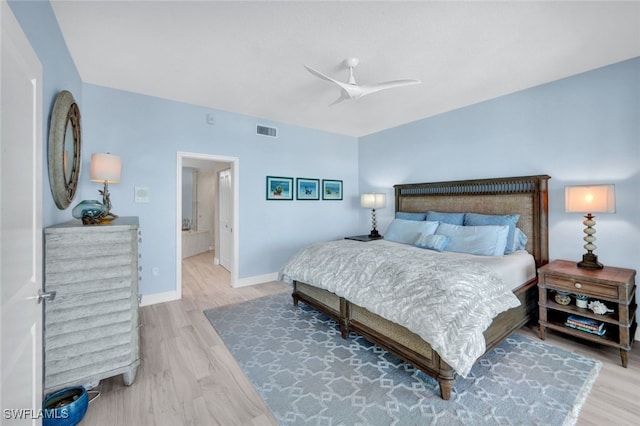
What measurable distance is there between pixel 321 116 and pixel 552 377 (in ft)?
13.5

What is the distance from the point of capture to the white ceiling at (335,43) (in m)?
→ 2.03

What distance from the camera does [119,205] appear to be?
3.46 meters

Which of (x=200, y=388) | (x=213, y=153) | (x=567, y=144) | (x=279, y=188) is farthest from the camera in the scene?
(x=279, y=188)

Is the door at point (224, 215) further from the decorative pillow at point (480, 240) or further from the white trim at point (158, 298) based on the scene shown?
the decorative pillow at point (480, 240)

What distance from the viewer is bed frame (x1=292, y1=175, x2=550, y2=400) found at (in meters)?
2.10

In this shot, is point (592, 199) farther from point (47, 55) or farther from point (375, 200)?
point (47, 55)

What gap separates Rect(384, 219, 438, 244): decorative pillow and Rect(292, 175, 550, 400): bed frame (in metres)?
0.66

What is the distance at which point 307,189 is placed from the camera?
16.8ft

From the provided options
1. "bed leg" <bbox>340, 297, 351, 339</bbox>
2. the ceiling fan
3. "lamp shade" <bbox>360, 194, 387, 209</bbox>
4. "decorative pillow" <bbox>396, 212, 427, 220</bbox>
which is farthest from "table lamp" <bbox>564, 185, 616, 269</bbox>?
"lamp shade" <bbox>360, 194, 387, 209</bbox>

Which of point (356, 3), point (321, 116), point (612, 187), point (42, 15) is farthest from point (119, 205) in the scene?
point (612, 187)

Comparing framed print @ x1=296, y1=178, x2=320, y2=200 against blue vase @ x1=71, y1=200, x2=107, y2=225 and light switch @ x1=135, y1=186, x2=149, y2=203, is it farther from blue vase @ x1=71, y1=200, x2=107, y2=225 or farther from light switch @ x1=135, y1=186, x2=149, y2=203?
blue vase @ x1=71, y1=200, x2=107, y2=225

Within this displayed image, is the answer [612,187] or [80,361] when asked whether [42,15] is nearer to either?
[80,361]

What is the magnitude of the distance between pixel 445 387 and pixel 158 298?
358 centimetres

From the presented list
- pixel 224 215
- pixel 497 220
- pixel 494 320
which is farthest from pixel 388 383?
pixel 224 215
